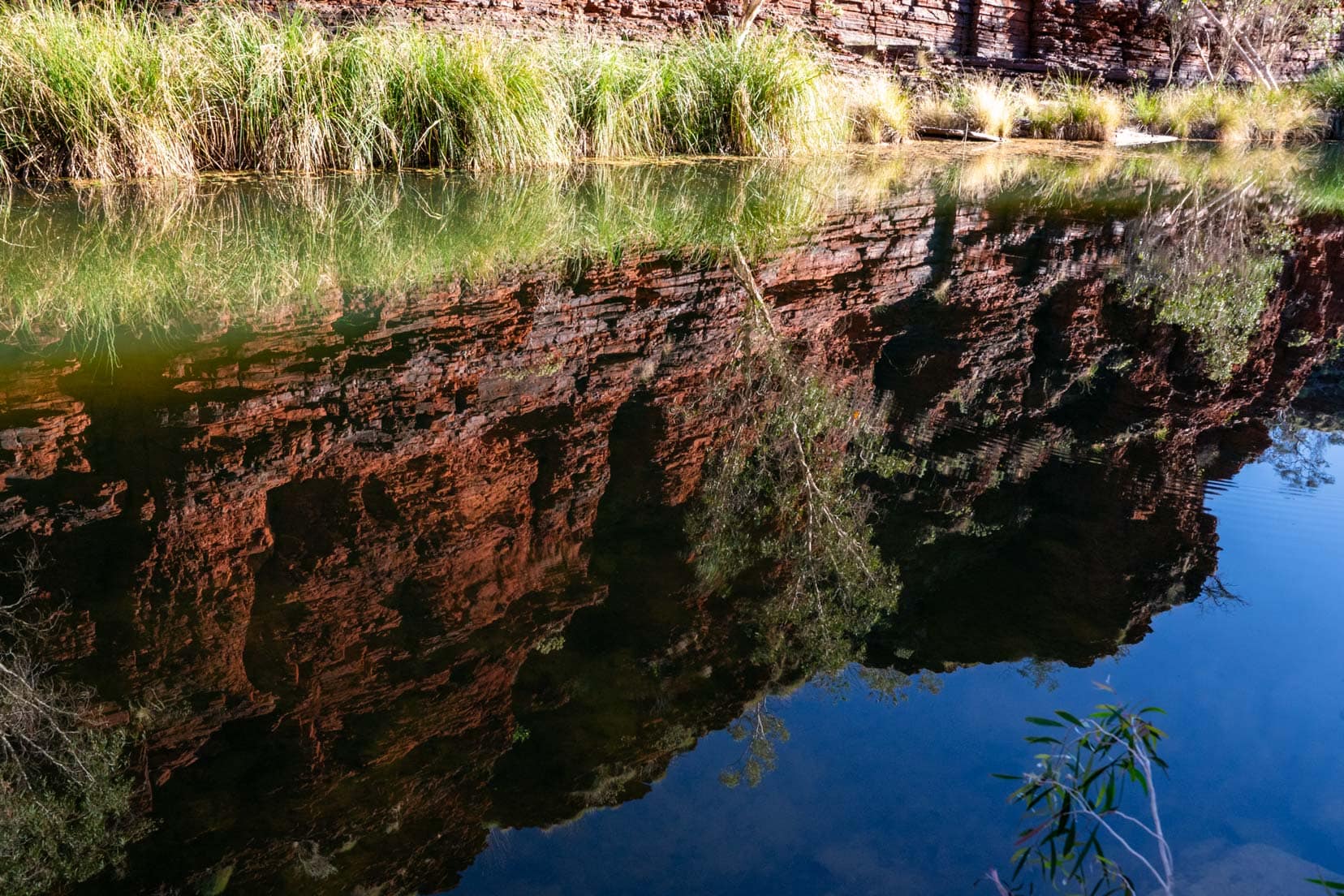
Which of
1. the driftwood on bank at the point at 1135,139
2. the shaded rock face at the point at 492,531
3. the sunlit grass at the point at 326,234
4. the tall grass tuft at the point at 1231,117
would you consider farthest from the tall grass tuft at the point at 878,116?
the shaded rock face at the point at 492,531

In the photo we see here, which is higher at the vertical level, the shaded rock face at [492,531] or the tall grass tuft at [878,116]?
the tall grass tuft at [878,116]

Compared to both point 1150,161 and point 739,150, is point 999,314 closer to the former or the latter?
point 739,150

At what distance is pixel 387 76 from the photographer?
365 inches

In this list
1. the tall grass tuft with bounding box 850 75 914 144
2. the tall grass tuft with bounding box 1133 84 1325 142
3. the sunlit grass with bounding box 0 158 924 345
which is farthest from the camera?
the tall grass tuft with bounding box 1133 84 1325 142

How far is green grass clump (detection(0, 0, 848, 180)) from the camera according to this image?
7.93m

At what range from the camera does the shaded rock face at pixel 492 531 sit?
1.98m

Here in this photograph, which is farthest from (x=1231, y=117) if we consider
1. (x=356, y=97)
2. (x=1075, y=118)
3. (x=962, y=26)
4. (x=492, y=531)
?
(x=492, y=531)

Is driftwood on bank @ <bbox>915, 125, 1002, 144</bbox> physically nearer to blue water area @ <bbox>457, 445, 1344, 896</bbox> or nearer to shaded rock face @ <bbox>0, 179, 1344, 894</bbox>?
shaded rock face @ <bbox>0, 179, 1344, 894</bbox>

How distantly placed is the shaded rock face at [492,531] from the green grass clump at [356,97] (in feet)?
15.6

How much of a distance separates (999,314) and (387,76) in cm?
634

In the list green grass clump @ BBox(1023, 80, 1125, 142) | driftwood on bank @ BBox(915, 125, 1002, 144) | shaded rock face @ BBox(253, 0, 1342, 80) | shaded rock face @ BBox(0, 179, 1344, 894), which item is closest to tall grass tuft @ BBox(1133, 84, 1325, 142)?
green grass clump @ BBox(1023, 80, 1125, 142)

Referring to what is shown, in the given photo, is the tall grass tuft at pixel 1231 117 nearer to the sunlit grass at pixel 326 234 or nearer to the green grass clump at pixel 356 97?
the green grass clump at pixel 356 97

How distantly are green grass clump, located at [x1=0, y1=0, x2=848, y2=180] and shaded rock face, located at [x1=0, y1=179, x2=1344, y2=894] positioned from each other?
474cm

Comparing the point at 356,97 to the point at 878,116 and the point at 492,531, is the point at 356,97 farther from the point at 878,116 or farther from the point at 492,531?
the point at 878,116
